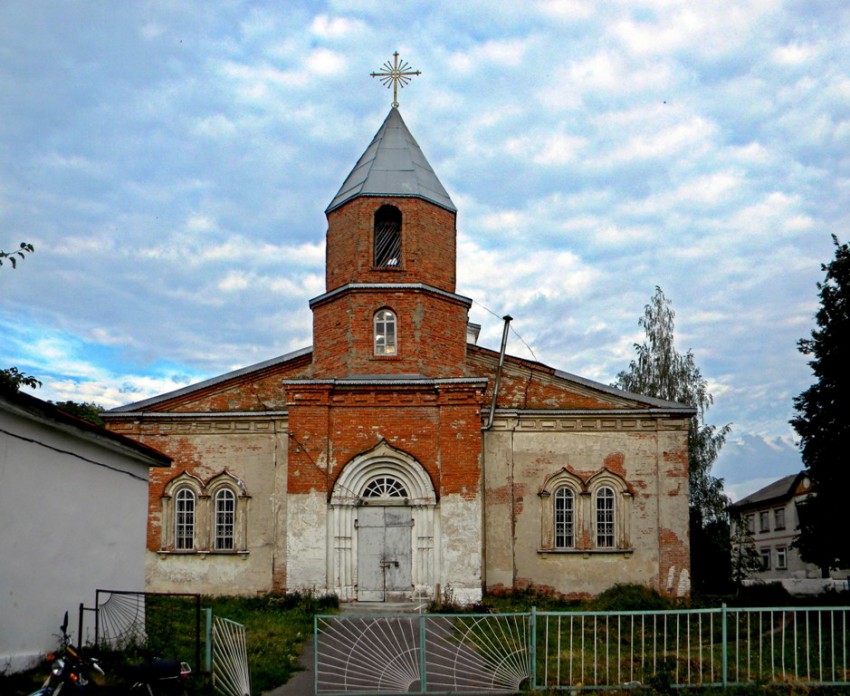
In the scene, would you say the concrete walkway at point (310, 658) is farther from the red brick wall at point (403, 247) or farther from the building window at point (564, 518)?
the red brick wall at point (403, 247)

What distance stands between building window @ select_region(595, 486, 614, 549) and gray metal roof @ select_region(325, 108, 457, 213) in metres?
7.83

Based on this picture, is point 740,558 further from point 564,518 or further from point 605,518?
point 564,518

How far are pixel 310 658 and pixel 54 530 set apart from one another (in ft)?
15.0

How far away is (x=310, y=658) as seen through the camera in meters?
14.2

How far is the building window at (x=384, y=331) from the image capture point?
69.9 feet

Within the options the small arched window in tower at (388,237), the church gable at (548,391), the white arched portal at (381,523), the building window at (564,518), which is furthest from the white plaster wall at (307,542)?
the building window at (564,518)

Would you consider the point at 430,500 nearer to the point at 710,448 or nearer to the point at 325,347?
the point at 325,347

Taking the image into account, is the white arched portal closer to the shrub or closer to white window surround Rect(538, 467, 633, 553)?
white window surround Rect(538, 467, 633, 553)

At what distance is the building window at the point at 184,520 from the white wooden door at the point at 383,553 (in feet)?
16.2

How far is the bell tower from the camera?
69.6 ft

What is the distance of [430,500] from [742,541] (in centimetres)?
1740

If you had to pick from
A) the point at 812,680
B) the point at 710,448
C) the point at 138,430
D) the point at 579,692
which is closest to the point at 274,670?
the point at 579,692

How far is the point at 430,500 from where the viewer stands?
20.2 meters

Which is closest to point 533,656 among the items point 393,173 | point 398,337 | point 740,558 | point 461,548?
point 461,548
